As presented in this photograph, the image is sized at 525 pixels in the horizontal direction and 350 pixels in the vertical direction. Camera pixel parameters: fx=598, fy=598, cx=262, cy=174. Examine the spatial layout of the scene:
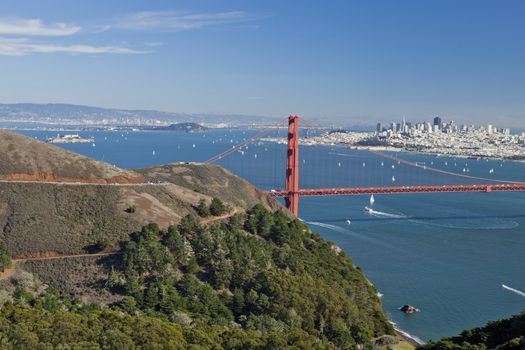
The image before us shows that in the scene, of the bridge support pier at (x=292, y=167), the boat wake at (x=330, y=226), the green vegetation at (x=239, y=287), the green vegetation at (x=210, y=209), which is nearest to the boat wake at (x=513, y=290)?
the green vegetation at (x=239, y=287)

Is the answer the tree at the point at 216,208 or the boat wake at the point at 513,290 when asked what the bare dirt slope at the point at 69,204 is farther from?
the boat wake at the point at 513,290

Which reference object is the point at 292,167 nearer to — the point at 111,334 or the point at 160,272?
the point at 160,272

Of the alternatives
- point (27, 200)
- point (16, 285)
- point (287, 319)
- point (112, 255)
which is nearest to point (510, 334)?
point (287, 319)

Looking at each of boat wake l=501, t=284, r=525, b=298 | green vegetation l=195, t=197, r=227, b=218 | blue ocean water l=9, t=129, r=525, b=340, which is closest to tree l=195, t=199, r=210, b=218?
green vegetation l=195, t=197, r=227, b=218

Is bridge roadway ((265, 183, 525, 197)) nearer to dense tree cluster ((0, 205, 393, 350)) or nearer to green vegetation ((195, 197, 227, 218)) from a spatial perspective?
green vegetation ((195, 197, 227, 218))

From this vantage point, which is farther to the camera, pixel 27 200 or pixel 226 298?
pixel 27 200

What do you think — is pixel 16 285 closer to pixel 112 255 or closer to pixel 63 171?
pixel 112 255
